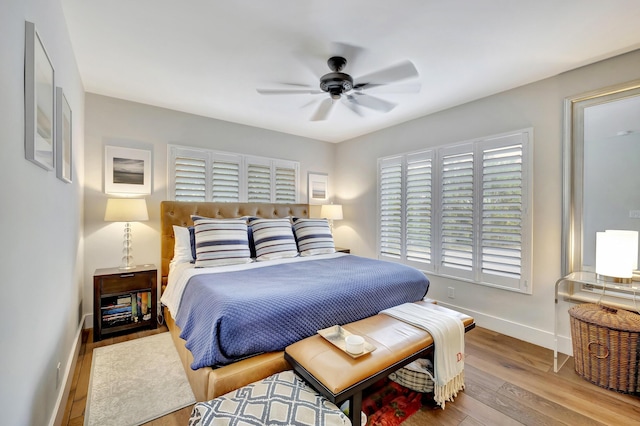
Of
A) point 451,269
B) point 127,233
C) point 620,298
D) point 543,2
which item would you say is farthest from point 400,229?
point 127,233

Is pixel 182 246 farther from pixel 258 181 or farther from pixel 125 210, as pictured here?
pixel 258 181

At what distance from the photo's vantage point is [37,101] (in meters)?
1.22

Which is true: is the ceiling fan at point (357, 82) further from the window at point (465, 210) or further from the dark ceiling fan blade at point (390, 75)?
the window at point (465, 210)

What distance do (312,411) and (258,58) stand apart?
2.50m

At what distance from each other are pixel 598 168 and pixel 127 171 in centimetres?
474

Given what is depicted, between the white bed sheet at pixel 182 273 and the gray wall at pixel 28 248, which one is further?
the white bed sheet at pixel 182 273

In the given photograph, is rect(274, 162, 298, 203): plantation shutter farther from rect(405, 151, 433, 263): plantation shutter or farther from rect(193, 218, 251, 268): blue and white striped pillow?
rect(405, 151, 433, 263): plantation shutter

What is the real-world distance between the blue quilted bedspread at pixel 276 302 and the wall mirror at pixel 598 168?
4.68ft

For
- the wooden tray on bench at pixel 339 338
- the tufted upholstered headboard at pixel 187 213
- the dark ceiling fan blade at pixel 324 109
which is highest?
the dark ceiling fan blade at pixel 324 109

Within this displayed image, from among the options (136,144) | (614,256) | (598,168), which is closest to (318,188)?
(136,144)

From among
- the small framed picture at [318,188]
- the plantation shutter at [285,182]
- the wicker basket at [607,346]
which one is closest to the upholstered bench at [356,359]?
the wicker basket at [607,346]

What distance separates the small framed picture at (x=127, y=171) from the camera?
3122 millimetres

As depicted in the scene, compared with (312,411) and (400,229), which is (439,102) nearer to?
(400,229)

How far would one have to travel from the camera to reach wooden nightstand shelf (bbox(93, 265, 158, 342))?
2.74 m
